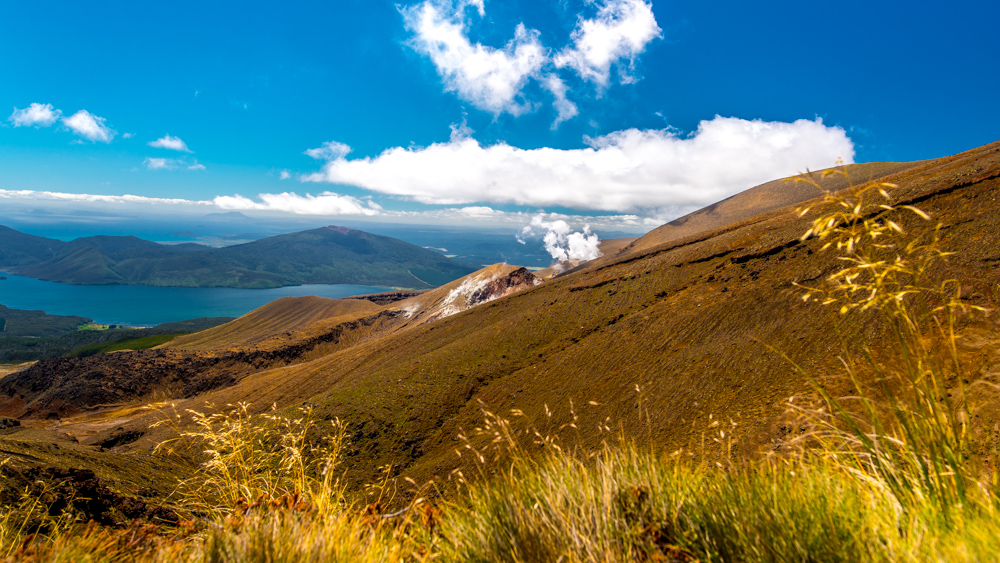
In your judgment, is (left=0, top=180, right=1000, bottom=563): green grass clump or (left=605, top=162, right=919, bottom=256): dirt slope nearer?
(left=0, top=180, right=1000, bottom=563): green grass clump

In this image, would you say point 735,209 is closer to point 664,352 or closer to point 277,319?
point 664,352

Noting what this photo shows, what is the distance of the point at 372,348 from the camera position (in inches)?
2194

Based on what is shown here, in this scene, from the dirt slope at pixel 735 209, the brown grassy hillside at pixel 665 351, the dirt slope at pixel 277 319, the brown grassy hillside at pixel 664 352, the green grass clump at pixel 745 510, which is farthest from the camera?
the dirt slope at pixel 735 209

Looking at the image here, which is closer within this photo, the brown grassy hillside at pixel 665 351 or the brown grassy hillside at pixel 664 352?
the brown grassy hillside at pixel 664 352

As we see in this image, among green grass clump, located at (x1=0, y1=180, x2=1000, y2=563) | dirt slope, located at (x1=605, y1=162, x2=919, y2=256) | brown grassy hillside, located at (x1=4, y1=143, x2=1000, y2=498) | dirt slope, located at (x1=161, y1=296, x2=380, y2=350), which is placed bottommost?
dirt slope, located at (x1=161, y1=296, x2=380, y2=350)

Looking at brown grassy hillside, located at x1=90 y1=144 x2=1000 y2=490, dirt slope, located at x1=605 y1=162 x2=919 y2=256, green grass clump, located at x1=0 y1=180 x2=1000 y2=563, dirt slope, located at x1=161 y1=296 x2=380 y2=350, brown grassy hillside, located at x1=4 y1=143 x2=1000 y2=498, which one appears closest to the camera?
green grass clump, located at x1=0 y1=180 x2=1000 y2=563

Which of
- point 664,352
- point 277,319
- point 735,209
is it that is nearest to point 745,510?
point 664,352

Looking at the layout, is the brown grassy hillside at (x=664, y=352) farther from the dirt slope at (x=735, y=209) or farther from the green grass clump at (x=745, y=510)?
the dirt slope at (x=735, y=209)

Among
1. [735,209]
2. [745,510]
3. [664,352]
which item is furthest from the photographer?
[735,209]

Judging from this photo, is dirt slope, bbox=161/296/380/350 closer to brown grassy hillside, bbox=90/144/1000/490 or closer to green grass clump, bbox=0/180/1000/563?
brown grassy hillside, bbox=90/144/1000/490

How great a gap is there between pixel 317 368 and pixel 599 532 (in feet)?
186

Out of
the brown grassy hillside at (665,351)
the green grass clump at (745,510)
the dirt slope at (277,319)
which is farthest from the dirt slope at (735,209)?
the green grass clump at (745,510)

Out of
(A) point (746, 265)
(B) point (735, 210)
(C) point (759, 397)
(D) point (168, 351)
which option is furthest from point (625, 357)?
(B) point (735, 210)

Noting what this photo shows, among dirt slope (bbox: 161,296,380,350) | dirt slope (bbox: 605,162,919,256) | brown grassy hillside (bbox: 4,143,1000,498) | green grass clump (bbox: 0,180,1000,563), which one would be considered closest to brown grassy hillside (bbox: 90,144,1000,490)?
brown grassy hillside (bbox: 4,143,1000,498)
